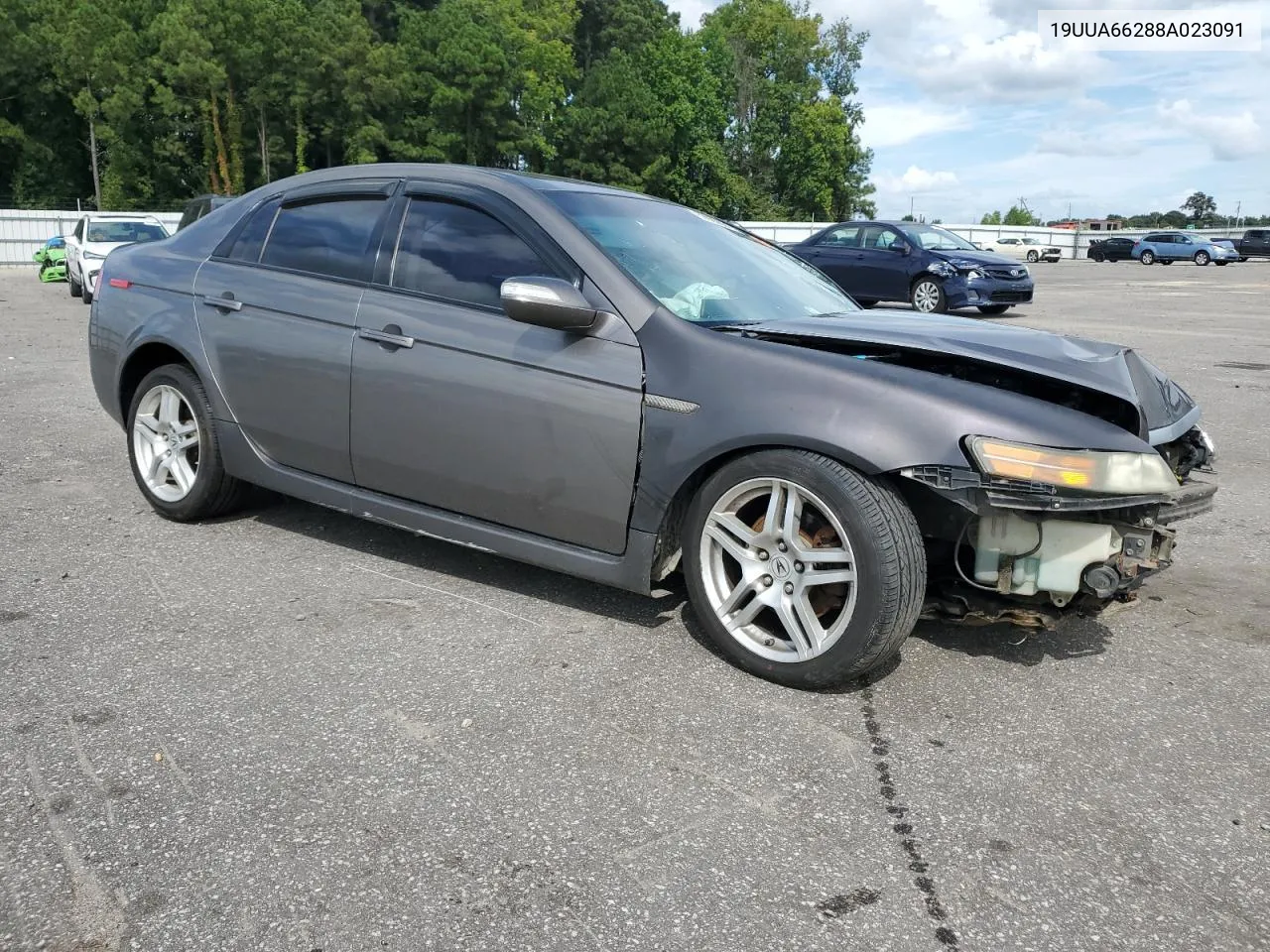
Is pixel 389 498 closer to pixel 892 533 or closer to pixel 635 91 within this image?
pixel 892 533

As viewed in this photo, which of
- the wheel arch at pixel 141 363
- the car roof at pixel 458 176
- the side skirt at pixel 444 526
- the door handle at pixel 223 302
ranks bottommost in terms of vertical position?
the side skirt at pixel 444 526

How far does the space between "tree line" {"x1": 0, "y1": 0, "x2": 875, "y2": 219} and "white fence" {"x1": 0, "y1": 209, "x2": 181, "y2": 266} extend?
17.3 metres

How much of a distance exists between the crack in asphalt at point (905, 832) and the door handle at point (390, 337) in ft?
6.79

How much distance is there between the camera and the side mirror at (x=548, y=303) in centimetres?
350

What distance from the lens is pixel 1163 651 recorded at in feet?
12.2

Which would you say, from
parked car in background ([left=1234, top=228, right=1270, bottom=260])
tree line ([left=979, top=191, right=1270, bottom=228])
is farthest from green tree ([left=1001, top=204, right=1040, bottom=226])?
parked car in background ([left=1234, top=228, right=1270, bottom=260])

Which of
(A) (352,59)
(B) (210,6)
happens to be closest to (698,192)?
(A) (352,59)

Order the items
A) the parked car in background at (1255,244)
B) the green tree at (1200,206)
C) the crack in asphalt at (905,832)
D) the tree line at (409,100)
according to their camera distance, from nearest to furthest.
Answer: the crack in asphalt at (905,832), the parked car in background at (1255,244), the tree line at (409,100), the green tree at (1200,206)

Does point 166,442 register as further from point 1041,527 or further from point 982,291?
point 982,291

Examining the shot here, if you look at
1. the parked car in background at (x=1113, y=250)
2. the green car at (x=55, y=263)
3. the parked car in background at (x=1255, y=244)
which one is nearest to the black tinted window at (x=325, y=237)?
the green car at (x=55, y=263)

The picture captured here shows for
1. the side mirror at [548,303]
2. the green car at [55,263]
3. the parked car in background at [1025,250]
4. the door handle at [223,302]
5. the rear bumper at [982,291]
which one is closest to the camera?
the side mirror at [548,303]

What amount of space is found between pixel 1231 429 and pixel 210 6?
52616mm

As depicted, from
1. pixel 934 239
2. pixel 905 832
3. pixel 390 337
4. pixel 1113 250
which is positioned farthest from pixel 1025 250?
pixel 905 832

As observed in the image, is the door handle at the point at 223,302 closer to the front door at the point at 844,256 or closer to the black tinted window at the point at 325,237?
the black tinted window at the point at 325,237
